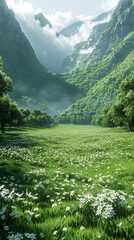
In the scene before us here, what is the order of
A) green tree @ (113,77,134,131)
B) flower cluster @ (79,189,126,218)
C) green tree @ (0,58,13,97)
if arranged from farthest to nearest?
green tree @ (113,77,134,131), green tree @ (0,58,13,97), flower cluster @ (79,189,126,218)

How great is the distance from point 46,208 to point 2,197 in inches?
58.3

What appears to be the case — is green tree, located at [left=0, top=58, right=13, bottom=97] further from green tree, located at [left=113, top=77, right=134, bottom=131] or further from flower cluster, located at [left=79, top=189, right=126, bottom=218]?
flower cluster, located at [left=79, top=189, right=126, bottom=218]

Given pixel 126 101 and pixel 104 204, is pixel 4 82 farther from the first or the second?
pixel 104 204

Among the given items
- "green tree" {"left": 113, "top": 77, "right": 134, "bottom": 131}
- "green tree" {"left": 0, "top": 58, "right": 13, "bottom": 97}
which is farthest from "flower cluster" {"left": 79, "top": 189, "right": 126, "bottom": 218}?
"green tree" {"left": 113, "top": 77, "right": 134, "bottom": 131}

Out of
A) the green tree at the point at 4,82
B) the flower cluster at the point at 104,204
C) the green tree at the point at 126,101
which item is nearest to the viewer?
the flower cluster at the point at 104,204

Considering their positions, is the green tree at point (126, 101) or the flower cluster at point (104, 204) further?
the green tree at point (126, 101)

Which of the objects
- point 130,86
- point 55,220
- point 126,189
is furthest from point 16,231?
point 130,86

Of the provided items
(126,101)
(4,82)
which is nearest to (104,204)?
(4,82)

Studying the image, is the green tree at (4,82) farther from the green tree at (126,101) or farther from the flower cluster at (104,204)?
the flower cluster at (104,204)

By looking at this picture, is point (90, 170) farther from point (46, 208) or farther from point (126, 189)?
point (46, 208)

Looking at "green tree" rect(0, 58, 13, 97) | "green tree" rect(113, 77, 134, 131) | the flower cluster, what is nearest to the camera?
the flower cluster

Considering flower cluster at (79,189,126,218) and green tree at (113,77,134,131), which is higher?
green tree at (113,77,134,131)

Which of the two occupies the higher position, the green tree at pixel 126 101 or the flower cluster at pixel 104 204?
the green tree at pixel 126 101

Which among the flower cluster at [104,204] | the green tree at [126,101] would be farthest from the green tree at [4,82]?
the flower cluster at [104,204]
